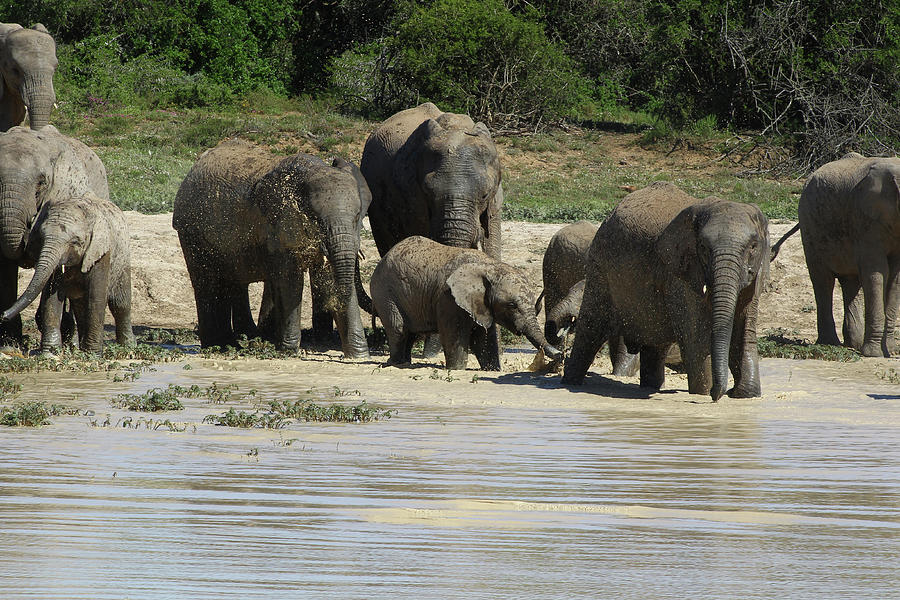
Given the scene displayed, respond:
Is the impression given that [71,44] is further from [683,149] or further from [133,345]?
[133,345]

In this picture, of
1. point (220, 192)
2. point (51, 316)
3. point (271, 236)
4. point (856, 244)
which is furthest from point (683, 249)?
point (856, 244)

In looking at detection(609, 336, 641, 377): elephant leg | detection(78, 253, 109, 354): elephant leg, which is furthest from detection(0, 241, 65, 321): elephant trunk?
detection(609, 336, 641, 377): elephant leg

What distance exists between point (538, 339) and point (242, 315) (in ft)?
12.8

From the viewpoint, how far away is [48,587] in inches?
171

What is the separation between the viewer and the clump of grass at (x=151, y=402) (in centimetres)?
930

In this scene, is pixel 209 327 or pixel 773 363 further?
pixel 209 327

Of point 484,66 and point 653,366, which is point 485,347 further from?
point 484,66

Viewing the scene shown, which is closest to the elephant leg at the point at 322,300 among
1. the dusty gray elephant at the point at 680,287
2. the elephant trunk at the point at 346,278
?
the elephant trunk at the point at 346,278

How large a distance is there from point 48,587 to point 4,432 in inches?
157

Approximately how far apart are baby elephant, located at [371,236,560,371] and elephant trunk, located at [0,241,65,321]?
9.29 feet

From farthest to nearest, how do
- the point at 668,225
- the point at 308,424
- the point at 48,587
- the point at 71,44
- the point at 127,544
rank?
the point at 71,44, the point at 668,225, the point at 308,424, the point at 127,544, the point at 48,587

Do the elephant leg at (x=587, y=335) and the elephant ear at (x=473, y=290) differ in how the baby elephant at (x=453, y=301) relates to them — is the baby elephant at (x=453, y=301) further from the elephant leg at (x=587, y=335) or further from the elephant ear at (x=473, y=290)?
the elephant leg at (x=587, y=335)

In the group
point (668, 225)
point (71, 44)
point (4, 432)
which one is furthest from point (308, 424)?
point (71, 44)

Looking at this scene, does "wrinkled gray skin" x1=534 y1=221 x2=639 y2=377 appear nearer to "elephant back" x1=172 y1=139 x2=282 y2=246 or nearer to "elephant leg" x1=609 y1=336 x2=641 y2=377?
"elephant leg" x1=609 y1=336 x2=641 y2=377
